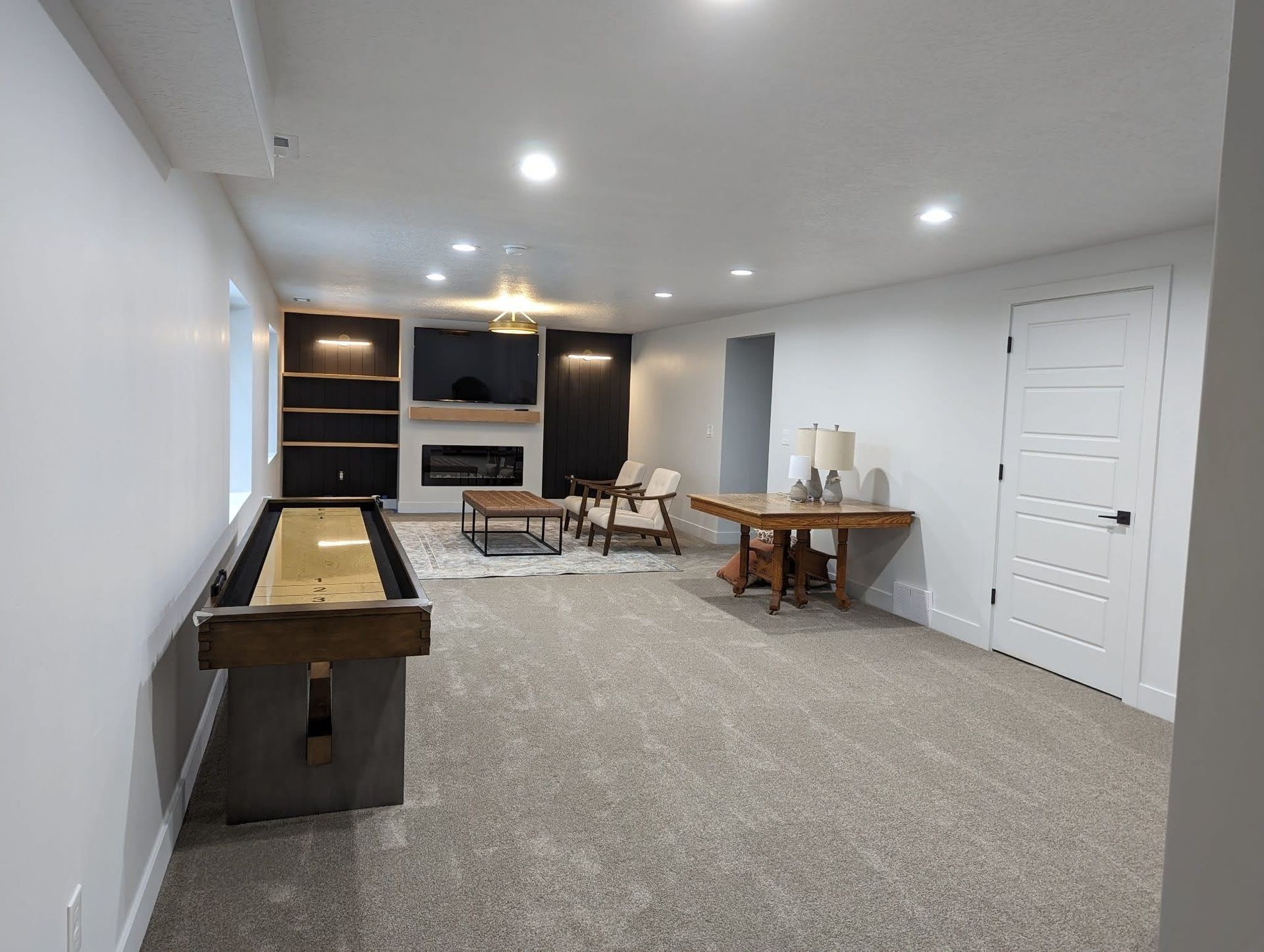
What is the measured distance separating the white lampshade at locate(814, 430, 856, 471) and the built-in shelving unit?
19.1ft

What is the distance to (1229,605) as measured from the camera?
0.83m

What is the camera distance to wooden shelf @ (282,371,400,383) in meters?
9.48

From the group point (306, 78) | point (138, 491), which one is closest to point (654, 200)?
point (306, 78)

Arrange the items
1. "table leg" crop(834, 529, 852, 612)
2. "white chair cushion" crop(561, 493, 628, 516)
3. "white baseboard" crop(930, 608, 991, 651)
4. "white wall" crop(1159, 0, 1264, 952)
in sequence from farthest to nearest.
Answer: "white chair cushion" crop(561, 493, 628, 516), "table leg" crop(834, 529, 852, 612), "white baseboard" crop(930, 608, 991, 651), "white wall" crop(1159, 0, 1264, 952)

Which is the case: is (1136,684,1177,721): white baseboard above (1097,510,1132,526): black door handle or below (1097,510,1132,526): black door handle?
below

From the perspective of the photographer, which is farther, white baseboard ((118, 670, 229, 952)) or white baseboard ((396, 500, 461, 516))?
white baseboard ((396, 500, 461, 516))

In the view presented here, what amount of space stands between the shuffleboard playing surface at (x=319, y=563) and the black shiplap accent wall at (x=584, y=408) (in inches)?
223

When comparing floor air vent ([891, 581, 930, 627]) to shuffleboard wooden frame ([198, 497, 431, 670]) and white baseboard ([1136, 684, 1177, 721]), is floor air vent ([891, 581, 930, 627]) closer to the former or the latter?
white baseboard ([1136, 684, 1177, 721])

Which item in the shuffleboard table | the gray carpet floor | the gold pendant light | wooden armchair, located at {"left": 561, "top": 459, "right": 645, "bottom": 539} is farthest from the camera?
wooden armchair, located at {"left": 561, "top": 459, "right": 645, "bottom": 539}

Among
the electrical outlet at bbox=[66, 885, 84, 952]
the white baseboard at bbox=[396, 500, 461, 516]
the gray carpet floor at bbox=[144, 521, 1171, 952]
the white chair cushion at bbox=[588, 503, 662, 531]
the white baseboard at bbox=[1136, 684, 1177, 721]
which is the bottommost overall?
the gray carpet floor at bbox=[144, 521, 1171, 952]

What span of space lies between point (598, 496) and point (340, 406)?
3.29m

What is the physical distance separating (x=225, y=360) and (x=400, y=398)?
5.93 meters

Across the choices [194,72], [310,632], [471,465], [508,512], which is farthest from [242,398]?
[471,465]

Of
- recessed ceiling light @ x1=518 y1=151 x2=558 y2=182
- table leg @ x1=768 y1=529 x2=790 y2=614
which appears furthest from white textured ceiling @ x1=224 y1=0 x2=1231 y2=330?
table leg @ x1=768 y1=529 x2=790 y2=614
